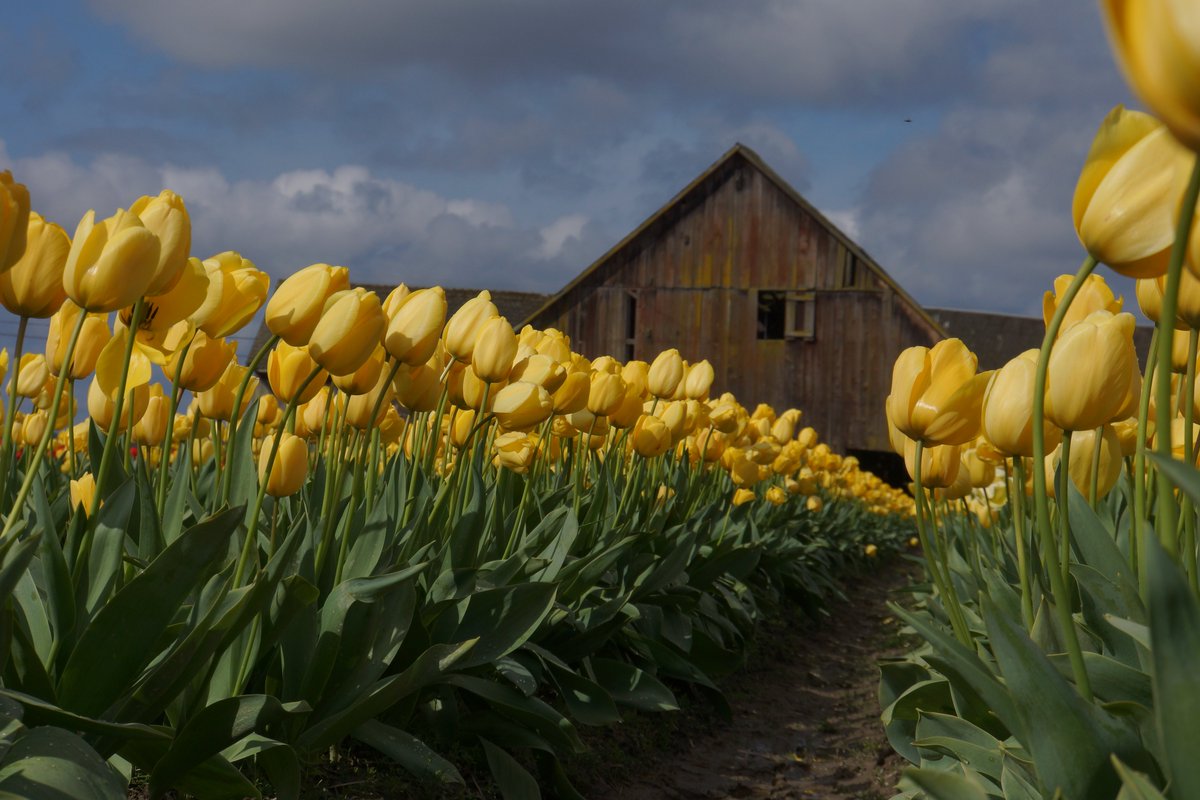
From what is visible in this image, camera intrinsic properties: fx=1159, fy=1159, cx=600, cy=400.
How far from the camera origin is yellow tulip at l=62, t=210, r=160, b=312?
157 centimetres

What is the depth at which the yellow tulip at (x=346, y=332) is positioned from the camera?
1.97 m

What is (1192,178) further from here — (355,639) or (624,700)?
(624,700)

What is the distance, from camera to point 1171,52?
746 millimetres

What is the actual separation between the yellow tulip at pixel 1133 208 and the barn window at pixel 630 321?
2331 centimetres

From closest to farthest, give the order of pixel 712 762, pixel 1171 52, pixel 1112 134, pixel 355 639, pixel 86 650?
pixel 1171 52, pixel 1112 134, pixel 86 650, pixel 355 639, pixel 712 762

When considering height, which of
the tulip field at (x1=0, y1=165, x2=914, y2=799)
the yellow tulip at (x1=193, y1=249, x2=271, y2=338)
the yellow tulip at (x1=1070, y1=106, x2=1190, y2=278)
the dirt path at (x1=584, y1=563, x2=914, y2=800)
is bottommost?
the dirt path at (x1=584, y1=563, x2=914, y2=800)

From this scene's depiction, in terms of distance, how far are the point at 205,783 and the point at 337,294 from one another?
2.78ft

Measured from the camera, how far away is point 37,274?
1.64m

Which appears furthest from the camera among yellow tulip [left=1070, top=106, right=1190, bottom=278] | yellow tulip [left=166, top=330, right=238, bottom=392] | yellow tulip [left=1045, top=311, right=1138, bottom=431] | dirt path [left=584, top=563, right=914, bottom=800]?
dirt path [left=584, top=563, right=914, bottom=800]

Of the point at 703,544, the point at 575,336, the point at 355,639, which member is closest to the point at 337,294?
the point at 355,639

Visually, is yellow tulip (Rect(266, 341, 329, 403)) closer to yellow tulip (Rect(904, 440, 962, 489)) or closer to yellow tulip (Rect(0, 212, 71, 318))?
yellow tulip (Rect(0, 212, 71, 318))

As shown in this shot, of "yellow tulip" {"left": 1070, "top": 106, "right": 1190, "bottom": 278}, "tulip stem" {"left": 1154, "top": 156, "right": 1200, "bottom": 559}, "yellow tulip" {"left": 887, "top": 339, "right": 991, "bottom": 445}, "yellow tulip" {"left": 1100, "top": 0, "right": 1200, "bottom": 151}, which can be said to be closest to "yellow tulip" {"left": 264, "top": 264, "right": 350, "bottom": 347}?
"yellow tulip" {"left": 887, "top": 339, "right": 991, "bottom": 445}

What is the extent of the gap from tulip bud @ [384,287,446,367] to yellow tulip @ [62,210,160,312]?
663mm

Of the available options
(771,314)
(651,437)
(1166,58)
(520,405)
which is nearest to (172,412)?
(520,405)
